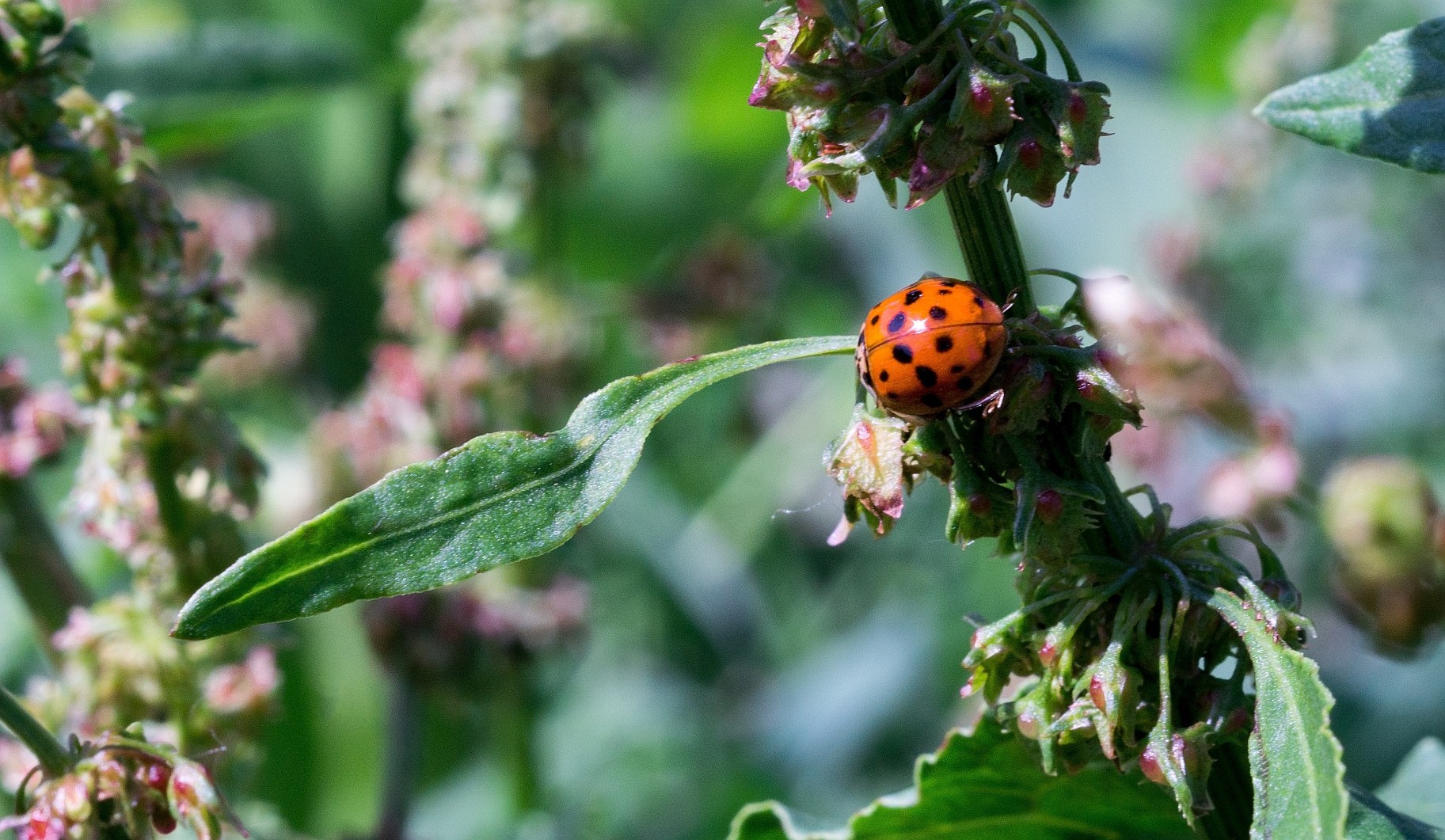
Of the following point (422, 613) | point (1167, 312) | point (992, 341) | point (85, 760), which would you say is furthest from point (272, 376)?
point (992, 341)

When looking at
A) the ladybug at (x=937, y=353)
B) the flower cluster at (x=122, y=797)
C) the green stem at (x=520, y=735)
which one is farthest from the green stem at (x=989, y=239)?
the green stem at (x=520, y=735)

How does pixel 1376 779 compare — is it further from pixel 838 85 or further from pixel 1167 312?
pixel 838 85

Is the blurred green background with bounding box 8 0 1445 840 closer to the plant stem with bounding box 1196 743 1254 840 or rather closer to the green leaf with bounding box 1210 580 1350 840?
the plant stem with bounding box 1196 743 1254 840

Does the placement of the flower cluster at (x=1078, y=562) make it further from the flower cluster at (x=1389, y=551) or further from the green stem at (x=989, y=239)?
the flower cluster at (x=1389, y=551)

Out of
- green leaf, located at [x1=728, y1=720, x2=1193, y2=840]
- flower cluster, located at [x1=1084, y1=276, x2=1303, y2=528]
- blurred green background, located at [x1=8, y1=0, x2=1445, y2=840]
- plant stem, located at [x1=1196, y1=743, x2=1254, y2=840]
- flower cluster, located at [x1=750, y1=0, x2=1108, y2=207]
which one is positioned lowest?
blurred green background, located at [x1=8, y1=0, x2=1445, y2=840]

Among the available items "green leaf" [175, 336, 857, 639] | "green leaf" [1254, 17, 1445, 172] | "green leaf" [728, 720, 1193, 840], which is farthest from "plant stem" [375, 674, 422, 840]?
"green leaf" [1254, 17, 1445, 172]

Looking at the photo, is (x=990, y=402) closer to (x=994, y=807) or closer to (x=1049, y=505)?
(x=1049, y=505)
